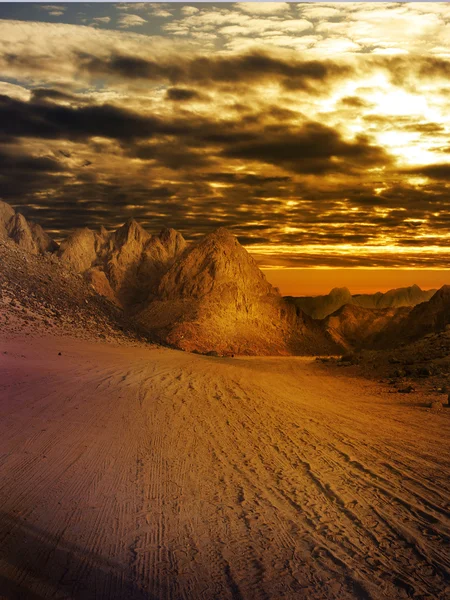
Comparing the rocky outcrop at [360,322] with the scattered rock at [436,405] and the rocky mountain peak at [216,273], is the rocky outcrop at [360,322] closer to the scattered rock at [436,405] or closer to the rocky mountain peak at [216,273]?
the rocky mountain peak at [216,273]

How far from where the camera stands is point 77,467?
9.45 m

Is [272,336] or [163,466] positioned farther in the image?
[272,336]

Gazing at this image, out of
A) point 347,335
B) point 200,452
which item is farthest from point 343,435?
point 347,335

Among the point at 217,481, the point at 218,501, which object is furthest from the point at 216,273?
the point at 218,501

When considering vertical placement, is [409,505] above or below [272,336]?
above

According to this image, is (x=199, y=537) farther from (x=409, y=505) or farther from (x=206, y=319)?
(x=206, y=319)

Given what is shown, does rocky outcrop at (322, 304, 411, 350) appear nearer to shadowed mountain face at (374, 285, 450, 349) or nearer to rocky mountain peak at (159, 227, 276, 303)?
shadowed mountain face at (374, 285, 450, 349)

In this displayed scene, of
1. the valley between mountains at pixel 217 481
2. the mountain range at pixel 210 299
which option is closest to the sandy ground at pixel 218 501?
the valley between mountains at pixel 217 481

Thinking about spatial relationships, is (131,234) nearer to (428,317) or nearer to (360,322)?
(360,322)

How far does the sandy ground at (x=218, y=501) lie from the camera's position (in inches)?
228

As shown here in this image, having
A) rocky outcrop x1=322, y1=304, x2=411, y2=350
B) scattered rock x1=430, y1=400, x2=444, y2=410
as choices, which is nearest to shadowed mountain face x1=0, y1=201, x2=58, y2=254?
rocky outcrop x1=322, y1=304, x2=411, y2=350

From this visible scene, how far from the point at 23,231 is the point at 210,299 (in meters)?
59.2

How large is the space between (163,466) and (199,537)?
Answer: 2998mm

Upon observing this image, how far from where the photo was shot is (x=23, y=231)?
129 m
